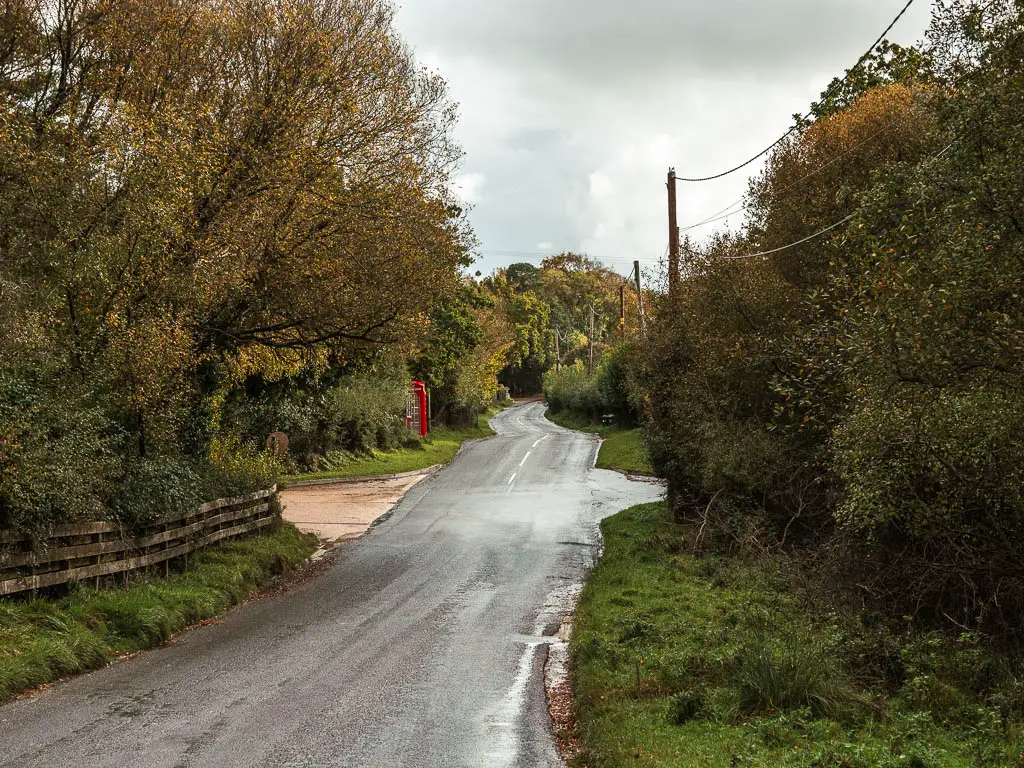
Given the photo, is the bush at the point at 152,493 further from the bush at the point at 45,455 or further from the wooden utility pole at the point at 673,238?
the wooden utility pole at the point at 673,238

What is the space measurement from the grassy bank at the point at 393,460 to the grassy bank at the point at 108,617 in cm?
1503

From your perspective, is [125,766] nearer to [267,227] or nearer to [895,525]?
[895,525]

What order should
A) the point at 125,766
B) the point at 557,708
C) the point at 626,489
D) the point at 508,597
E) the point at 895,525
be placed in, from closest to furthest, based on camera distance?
1. the point at 125,766
2. the point at 557,708
3. the point at 895,525
4. the point at 508,597
5. the point at 626,489

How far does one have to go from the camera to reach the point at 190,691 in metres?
9.91

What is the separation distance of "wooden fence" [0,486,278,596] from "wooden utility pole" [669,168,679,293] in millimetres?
12397

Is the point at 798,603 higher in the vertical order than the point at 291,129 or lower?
lower

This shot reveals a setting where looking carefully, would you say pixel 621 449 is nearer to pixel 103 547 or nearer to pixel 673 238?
pixel 673 238

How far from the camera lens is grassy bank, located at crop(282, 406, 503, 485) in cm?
3612

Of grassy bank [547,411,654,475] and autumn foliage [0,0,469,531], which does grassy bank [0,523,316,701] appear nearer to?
autumn foliage [0,0,469,531]

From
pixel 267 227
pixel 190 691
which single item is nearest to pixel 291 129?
pixel 267 227

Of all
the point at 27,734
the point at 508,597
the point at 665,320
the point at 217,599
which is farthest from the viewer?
the point at 665,320

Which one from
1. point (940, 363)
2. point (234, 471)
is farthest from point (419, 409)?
point (940, 363)

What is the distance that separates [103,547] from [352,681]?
16.3 ft

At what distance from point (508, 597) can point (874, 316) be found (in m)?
8.64
